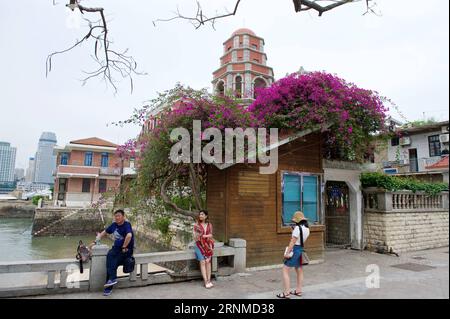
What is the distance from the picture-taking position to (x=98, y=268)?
565 cm

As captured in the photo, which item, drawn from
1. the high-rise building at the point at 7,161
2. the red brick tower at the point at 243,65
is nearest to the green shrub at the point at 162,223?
the red brick tower at the point at 243,65

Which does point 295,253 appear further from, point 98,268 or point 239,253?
point 98,268

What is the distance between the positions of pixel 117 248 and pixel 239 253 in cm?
272

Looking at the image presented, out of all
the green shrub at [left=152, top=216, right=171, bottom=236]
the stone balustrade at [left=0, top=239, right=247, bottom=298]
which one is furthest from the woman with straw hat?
the green shrub at [left=152, top=216, right=171, bottom=236]

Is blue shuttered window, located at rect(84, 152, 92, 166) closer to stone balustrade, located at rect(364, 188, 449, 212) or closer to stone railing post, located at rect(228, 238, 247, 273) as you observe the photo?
stone balustrade, located at rect(364, 188, 449, 212)

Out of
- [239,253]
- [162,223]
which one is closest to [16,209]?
[162,223]

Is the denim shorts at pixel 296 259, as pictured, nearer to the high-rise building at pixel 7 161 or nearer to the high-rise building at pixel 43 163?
the high-rise building at pixel 7 161

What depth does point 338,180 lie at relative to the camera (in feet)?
33.7

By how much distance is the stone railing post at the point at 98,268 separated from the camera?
18.4 feet

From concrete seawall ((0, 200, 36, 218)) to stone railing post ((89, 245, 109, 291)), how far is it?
1738 inches

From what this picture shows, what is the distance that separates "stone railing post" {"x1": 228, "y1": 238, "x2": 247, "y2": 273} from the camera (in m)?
7.02
